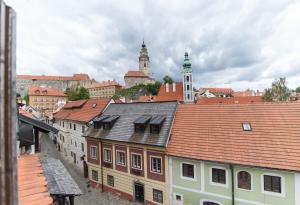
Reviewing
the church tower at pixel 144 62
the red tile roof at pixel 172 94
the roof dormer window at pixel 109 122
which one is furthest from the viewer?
the church tower at pixel 144 62

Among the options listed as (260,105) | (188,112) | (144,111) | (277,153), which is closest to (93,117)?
(144,111)

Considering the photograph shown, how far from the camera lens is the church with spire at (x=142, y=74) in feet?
444

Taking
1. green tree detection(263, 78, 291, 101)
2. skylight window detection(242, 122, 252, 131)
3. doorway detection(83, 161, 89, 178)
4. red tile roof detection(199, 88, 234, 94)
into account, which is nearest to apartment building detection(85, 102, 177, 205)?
doorway detection(83, 161, 89, 178)

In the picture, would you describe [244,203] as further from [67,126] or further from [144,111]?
[67,126]

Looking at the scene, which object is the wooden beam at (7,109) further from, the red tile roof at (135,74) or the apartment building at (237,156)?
the red tile roof at (135,74)

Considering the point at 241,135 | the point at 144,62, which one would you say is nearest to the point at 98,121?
the point at 241,135

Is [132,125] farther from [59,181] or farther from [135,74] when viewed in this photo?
[135,74]

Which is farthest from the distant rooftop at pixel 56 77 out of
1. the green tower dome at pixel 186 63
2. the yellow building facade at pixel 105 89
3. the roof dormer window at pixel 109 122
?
Result: the roof dormer window at pixel 109 122

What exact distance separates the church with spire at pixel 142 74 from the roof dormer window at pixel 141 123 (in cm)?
11324

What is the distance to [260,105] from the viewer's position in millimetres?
18250

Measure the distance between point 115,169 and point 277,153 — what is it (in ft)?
46.0

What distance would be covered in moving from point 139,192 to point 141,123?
579 centimetres

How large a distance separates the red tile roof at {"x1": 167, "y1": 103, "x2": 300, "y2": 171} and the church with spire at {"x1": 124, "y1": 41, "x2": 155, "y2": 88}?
115765 millimetres

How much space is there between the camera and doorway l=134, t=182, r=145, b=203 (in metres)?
21.1
